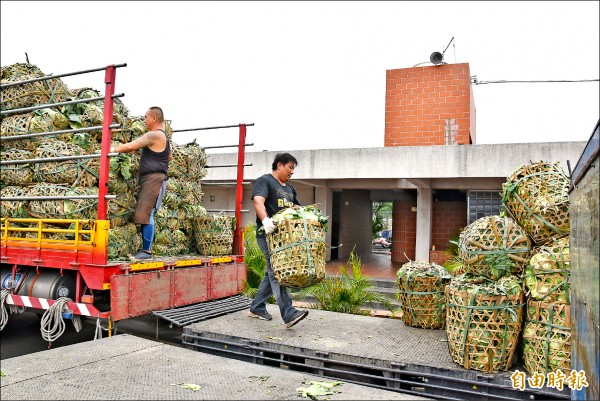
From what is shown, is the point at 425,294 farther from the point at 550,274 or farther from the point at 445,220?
the point at 445,220

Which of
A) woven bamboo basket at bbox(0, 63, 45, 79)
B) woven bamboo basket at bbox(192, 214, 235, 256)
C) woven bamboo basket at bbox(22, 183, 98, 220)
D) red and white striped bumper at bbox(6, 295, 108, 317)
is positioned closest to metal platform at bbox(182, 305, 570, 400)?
red and white striped bumper at bbox(6, 295, 108, 317)

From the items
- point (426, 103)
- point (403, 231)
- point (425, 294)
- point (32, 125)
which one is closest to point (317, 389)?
point (425, 294)

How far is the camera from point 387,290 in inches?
425

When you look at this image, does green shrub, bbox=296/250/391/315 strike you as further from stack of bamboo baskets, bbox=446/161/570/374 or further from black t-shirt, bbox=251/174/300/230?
stack of bamboo baskets, bbox=446/161/570/374

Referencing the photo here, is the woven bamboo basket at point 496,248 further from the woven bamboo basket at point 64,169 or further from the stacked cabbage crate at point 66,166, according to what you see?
the woven bamboo basket at point 64,169

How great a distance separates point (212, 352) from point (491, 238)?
317 cm

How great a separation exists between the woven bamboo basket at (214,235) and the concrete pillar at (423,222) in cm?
730

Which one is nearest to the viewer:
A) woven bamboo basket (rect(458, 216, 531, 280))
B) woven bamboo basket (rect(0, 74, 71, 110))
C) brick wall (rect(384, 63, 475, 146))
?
woven bamboo basket (rect(458, 216, 531, 280))

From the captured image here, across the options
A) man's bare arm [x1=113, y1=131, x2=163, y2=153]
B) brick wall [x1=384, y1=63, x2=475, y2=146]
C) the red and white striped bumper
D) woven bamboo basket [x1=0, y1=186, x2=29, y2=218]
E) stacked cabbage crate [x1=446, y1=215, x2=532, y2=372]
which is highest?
brick wall [x1=384, y1=63, x2=475, y2=146]

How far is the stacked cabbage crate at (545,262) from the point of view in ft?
11.4

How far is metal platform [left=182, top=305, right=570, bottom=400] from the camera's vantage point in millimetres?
3633

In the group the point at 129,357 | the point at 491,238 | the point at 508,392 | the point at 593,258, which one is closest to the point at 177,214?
the point at 129,357

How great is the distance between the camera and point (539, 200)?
4.04 m

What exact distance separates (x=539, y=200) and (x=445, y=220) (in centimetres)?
1106
